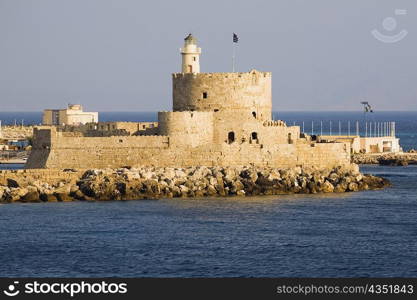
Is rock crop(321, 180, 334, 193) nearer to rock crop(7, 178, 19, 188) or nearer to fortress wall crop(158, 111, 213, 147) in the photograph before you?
fortress wall crop(158, 111, 213, 147)

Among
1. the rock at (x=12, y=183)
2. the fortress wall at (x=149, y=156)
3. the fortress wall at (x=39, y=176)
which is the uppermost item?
the fortress wall at (x=149, y=156)

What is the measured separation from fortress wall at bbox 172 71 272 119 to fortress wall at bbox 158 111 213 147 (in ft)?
6.45

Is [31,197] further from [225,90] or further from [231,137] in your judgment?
[225,90]

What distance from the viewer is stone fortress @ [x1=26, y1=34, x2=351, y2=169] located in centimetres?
5912

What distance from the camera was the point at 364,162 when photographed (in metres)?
82.6

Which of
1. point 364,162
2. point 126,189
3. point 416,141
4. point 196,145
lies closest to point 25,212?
point 126,189

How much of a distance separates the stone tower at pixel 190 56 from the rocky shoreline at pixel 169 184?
7.14 metres

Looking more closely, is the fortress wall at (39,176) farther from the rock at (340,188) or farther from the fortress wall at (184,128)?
the rock at (340,188)

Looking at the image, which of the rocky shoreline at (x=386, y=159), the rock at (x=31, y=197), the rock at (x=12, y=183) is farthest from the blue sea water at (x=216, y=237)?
the rocky shoreline at (x=386, y=159)

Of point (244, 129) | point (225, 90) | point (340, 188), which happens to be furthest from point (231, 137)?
point (340, 188)

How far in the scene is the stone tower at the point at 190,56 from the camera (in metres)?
63.0

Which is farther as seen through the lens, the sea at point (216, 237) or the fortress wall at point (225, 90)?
the fortress wall at point (225, 90)

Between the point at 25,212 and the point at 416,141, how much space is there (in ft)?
244

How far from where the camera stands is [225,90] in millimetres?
61375
